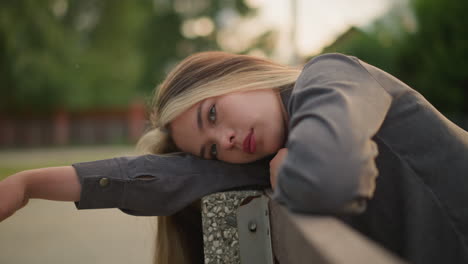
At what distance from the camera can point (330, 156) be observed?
1076 millimetres

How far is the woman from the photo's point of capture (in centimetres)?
111

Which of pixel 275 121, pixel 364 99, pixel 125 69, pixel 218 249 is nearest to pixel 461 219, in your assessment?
pixel 364 99

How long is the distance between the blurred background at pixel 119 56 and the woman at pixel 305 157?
2.10 metres

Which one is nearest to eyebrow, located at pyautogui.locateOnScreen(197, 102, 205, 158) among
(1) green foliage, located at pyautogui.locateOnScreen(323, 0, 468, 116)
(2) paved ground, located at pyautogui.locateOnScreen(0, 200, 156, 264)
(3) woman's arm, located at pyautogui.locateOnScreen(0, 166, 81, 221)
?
(3) woman's arm, located at pyautogui.locateOnScreen(0, 166, 81, 221)

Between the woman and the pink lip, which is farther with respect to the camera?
the pink lip

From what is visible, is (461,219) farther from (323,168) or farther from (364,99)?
(323,168)

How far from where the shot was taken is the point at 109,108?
70.6ft

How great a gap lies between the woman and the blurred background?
2102mm

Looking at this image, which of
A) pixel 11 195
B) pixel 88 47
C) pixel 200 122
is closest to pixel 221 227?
pixel 200 122

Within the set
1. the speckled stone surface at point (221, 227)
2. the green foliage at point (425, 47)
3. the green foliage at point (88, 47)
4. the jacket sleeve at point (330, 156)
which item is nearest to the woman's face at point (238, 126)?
the speckled stone surface at point (221, 227)

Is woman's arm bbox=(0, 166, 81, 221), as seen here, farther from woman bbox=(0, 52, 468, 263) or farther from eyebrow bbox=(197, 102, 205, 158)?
eyebrow bbox=(197, 102, 205, 158)

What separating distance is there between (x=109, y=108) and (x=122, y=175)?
20.5 metres

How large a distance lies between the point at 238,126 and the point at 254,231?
38 centimetres

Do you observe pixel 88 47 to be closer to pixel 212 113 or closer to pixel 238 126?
pixel 212 113
